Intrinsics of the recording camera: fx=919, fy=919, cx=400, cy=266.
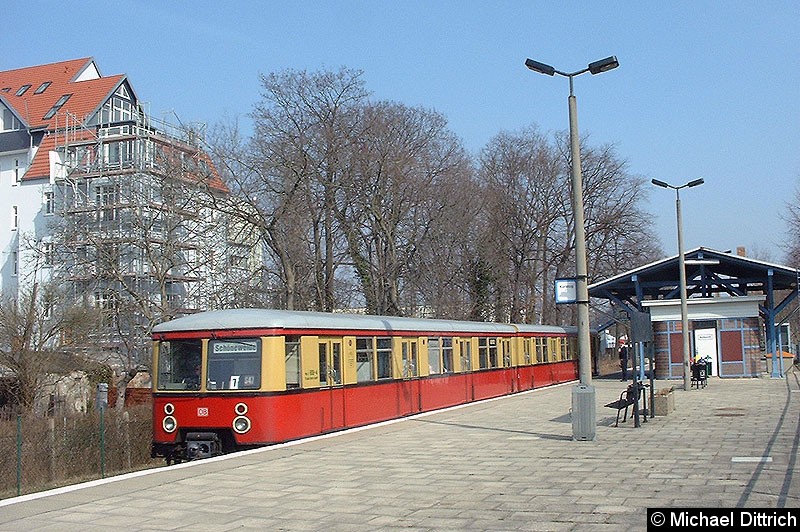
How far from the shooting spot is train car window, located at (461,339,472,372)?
88.8ft

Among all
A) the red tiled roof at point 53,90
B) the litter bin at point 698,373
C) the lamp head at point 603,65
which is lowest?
the litter bin at point 698,373

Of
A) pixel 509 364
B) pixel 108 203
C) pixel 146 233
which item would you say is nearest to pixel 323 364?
pixel 509 364

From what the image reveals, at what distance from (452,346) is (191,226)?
12.9 meters

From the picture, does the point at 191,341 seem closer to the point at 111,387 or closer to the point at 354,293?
the point at 111,387

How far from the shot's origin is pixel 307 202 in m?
38.9

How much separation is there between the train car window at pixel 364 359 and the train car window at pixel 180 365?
4039mm

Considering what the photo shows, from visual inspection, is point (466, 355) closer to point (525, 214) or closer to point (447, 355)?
point (447, 355)

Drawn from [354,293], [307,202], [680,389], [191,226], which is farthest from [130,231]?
[680,389]

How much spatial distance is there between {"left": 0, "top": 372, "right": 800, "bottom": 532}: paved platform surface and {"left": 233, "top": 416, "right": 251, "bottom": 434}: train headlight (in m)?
0.88

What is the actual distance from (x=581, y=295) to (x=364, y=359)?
5429 millimetres

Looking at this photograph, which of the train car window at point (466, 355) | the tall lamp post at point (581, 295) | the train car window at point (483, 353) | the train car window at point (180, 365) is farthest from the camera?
the train car window at point (483, 353)

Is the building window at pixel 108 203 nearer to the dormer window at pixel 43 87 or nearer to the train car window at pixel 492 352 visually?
the train car window at pixel 492 352

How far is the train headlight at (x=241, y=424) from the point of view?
51.9 feet

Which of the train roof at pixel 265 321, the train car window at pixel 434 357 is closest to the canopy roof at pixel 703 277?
the train car window at pixel 434 357
